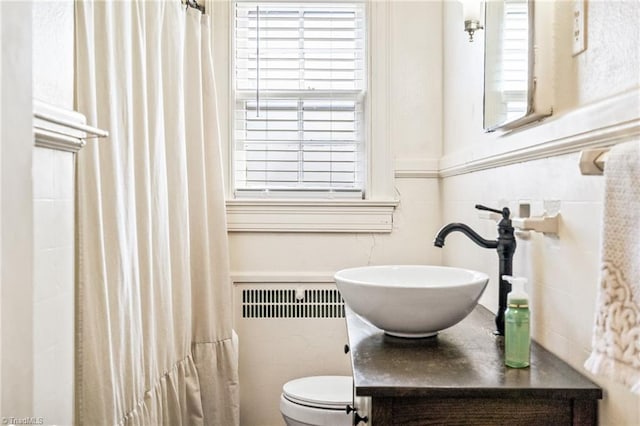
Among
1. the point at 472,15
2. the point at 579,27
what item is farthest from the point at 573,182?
the point at 472,15

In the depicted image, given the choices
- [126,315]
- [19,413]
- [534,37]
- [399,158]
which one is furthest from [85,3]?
[399,158]

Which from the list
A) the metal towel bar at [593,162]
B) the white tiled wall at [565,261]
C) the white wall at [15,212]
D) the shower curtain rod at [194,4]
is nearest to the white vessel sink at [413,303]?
the white tiled wall at [565,261]

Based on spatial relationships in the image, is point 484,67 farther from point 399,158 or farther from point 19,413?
point 19,413

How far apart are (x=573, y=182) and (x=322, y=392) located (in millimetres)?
1243

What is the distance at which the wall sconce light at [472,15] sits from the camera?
5.74 feet

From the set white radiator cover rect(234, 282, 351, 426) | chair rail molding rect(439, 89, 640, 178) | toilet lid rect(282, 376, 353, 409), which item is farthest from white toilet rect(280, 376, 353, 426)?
chair rail molding rect(439, 89, 640, 178)

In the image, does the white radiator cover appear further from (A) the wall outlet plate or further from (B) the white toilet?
(A) the wall outlet plate

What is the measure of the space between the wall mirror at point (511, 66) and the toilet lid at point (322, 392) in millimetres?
1067

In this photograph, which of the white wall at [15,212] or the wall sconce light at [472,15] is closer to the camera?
the white wall at [15,212]

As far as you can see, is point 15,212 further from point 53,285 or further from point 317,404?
point 317,404

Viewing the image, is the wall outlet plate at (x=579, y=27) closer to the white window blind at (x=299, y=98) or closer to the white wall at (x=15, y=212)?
the white wall at (x=15, y=212)

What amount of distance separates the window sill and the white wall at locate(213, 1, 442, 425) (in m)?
0.04

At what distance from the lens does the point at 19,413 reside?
2.74 ft

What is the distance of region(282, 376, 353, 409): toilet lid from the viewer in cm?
189
